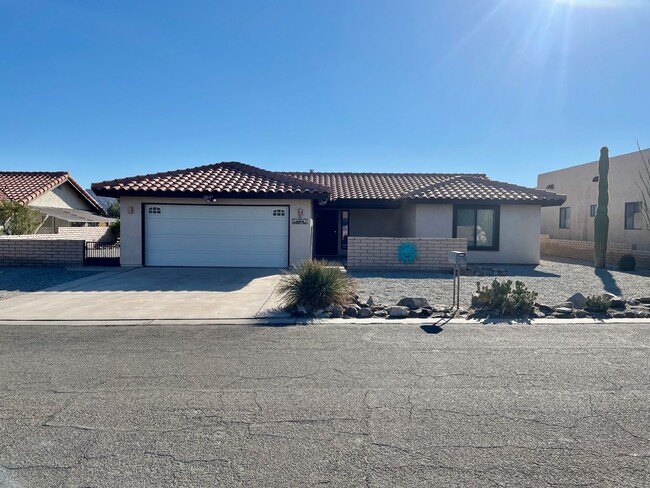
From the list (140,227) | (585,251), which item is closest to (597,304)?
(140,227)

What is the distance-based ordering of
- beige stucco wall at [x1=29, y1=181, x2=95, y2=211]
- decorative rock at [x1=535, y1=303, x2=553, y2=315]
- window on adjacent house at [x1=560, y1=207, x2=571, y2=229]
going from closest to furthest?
decorative rock at [x1=535, y1=303, x2=553, y2=315] → beige stucco wall at [x1=29, y1=181, x2=95, y2=211] → window on adjacent house at [x1=560, y1=207, x2=571, y2=229]

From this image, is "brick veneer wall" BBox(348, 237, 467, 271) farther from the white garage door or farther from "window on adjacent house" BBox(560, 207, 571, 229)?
"window on adjacent house" BBox(560, 207, 571, 229)

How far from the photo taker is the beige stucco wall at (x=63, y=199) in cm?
2633

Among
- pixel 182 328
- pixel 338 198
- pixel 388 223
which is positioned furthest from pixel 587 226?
pixel 182 328

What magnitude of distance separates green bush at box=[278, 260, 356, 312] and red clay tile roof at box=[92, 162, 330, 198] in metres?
7.14

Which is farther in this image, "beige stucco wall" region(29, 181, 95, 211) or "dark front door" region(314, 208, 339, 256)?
"beige stucco wall" region(29, 181, 95, 211)

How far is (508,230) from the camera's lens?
18.9 m

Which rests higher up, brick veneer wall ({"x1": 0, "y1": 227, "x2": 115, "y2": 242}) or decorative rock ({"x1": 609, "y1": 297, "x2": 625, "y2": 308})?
brick veneer wall ({"x1": 0, "y1": 227, "x2": 115, "y2": 242})

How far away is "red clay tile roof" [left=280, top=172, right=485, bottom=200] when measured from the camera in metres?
20.8

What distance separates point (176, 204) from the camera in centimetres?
1680

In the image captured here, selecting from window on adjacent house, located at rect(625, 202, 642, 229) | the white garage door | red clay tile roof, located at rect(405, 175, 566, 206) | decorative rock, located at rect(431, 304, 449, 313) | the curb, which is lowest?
the curb

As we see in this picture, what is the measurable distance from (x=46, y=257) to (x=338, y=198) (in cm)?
1208

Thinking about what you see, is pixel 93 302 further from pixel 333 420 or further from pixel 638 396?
pixel 638 396

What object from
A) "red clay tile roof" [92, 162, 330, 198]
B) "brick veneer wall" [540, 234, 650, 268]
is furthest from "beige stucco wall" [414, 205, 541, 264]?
"red clay tile roof" [92, 162, 330, 198]
